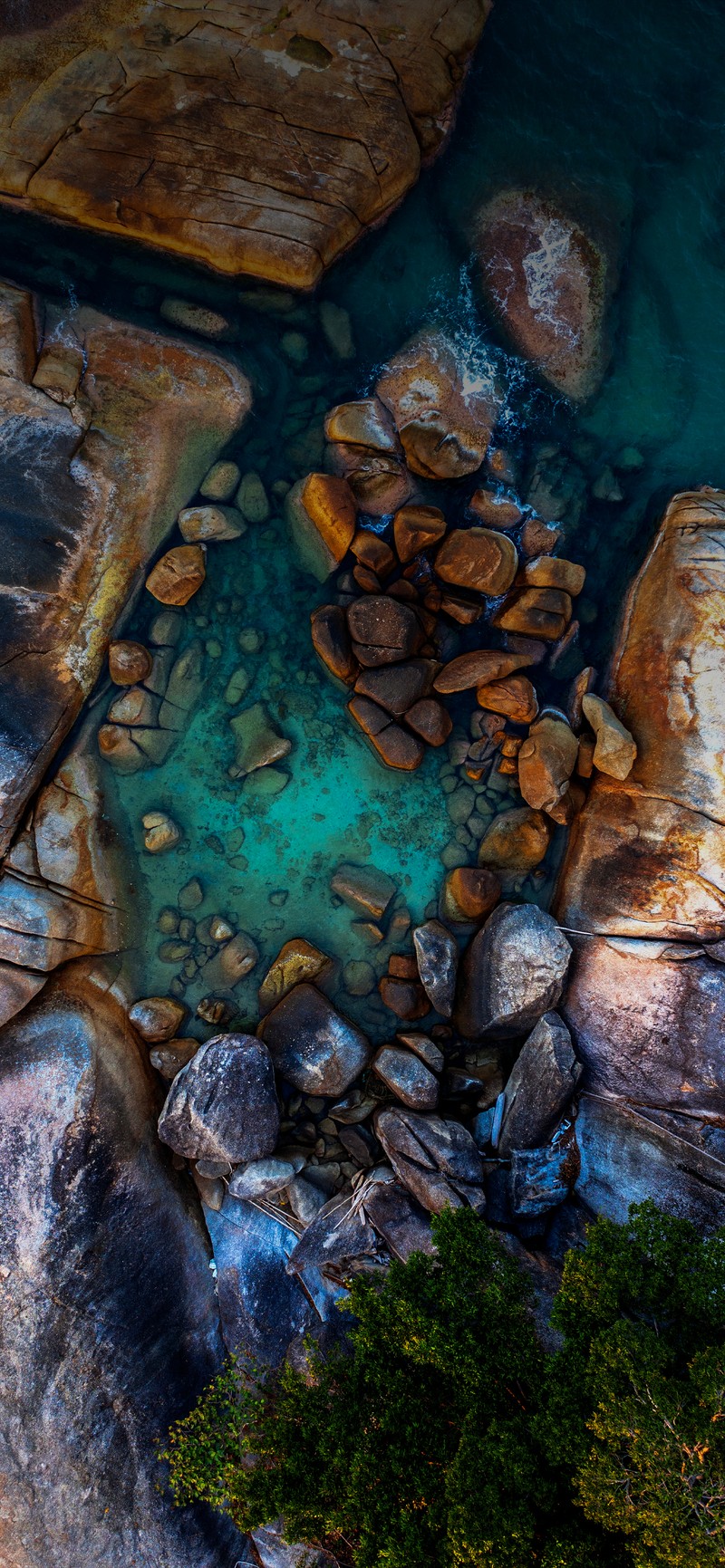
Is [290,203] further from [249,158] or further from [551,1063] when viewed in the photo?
[551,1063]

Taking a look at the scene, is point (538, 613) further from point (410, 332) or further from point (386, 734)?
point (410, 332)

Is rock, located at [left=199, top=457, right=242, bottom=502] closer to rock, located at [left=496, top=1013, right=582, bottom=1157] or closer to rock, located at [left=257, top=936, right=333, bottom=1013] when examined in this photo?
rock, located at [left=257, top=936, right=333, bottom=1013]

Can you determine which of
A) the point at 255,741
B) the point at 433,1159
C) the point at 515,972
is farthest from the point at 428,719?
the point at 433,1159

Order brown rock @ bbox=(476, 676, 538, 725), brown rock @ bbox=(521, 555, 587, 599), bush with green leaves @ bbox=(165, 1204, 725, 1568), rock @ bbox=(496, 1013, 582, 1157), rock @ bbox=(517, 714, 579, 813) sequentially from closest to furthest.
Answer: bush with green leaves @ bbox=(165, 1204, 725, 1568) < rock @ bbox=(496, 1013, 582, 1157) < rock @ bbox=(517, 714, 579, 813) < brown rock @ bbox=(476, 676, 538, 725) < brown rock @ bbox=(521, 555, 587, 599)

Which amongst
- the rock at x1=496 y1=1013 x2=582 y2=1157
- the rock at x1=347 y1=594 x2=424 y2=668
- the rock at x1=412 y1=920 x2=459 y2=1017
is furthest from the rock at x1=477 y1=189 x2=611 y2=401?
the rock at x1=496 y1=1013 x2=582 y2=1157

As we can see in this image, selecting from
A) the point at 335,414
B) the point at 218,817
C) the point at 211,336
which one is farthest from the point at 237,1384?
the point at 211,336

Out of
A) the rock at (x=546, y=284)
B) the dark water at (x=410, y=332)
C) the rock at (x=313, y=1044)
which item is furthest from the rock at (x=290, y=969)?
the rock at (x=546, y=284)
